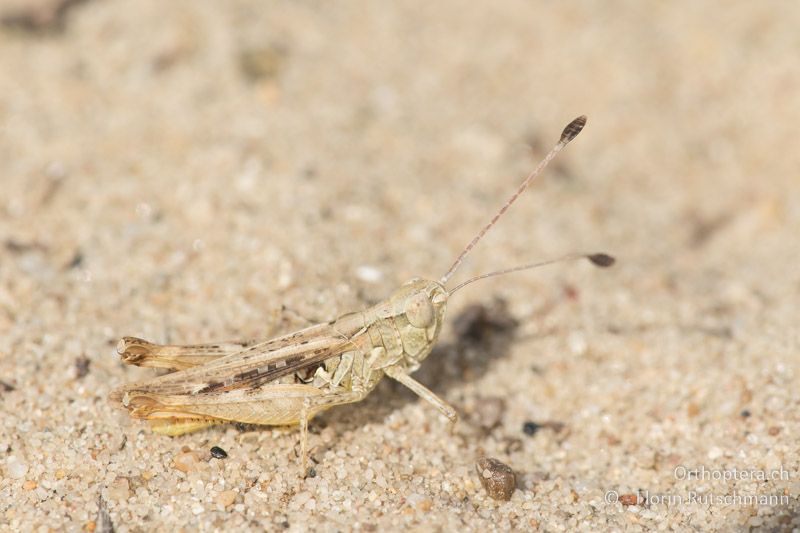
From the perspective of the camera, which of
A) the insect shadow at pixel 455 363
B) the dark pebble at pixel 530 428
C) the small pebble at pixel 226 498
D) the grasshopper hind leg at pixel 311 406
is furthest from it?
the dark pebble at pixel 530 428

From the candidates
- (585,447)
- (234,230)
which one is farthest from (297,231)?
(585,447)

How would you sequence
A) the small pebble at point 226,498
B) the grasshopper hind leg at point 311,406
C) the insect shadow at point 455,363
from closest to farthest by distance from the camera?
the small pebble at point 226,498 → the grasshopper hind leg at point 311,406 → the insect shadow at point 455,363

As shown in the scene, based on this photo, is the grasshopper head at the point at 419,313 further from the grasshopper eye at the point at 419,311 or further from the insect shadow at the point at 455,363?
the insect shadow at the point at 455,363

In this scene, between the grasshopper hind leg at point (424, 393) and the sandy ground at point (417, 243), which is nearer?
the sandy ground at point (417, 243)

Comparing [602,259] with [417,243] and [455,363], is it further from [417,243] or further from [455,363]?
[417,243]

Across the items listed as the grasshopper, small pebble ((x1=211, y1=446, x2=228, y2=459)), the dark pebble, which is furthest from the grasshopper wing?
the dark pebble

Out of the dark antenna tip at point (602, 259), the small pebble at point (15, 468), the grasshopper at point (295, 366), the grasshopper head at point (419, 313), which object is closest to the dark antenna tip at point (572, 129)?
the grasshopper at point (295, 366)

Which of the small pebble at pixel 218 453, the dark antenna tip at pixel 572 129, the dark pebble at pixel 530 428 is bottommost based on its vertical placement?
the small pebble at pixel 218 453

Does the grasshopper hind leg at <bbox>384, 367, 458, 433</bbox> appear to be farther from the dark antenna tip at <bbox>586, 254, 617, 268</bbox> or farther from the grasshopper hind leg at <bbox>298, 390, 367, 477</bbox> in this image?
the dark antenna tip at <bbox>586, 254, 617, 268</bbox>
